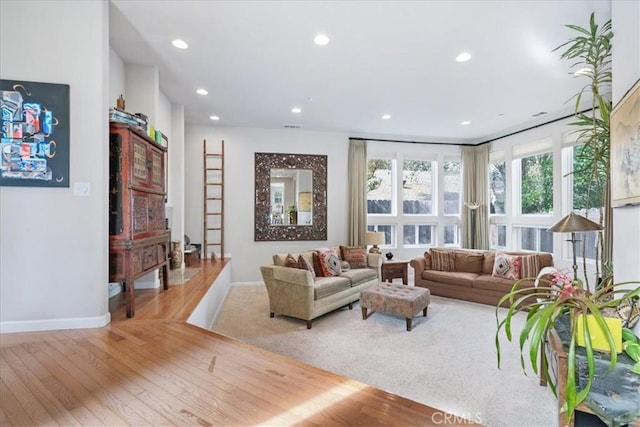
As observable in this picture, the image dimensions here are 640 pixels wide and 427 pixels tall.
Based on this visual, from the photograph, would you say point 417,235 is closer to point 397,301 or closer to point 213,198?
point 397,301

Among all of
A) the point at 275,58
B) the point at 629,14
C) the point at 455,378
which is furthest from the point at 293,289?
the point at 629,14

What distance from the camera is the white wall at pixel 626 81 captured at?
5.68 feet

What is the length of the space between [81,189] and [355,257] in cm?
376

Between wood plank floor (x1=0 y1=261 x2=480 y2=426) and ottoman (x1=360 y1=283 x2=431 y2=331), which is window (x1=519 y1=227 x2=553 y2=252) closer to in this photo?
ottoman (x1=360 y1=283 x2=431 y2=331)

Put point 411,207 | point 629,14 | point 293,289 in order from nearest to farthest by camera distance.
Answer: point 629,14, point 293,289, point 411,207

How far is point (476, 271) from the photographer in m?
5.00

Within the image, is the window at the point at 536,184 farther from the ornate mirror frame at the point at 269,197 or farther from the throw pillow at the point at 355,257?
the ornate mirror frame at the point at 269,197

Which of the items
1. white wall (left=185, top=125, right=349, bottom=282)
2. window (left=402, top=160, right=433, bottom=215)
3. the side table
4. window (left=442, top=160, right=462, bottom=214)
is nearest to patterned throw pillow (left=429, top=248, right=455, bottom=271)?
the side table

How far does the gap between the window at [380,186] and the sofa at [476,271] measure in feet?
5.29

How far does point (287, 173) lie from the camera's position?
5973mm

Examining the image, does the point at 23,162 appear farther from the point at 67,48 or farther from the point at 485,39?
the point at 485,39

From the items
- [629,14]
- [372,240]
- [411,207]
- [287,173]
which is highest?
[629,14]

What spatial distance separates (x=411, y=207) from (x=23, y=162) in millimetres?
6139

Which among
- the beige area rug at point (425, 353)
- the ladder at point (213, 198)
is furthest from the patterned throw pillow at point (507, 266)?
the ladder at point (213, 198)
